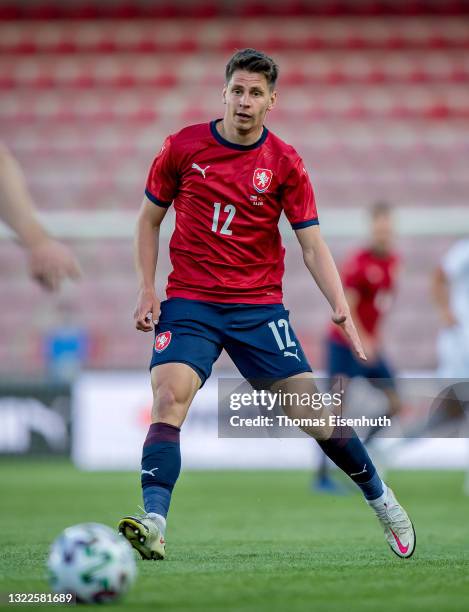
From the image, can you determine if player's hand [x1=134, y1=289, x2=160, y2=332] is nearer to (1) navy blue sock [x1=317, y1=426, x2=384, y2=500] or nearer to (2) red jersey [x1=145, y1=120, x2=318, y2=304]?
(2) red jersey [x1=145, y1=120, x2=318, y2=304]

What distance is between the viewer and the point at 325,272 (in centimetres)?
545

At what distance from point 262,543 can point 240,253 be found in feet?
5.03

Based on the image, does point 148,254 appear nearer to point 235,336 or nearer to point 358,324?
point 235,336

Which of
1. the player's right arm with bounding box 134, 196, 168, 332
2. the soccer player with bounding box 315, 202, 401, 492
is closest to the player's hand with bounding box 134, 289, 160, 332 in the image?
the player's right arm with bounding box 134, 196, 168, 332

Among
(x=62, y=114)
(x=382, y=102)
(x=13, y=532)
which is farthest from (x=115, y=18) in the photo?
(x=13, y=532)

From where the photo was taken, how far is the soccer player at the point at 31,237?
349cm

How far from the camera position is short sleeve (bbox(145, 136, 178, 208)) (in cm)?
547

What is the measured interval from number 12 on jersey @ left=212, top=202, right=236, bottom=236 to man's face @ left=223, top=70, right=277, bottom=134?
1.12 ft

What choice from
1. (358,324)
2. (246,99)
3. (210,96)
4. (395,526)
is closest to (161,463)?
(395,526)

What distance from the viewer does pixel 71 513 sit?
795 cm

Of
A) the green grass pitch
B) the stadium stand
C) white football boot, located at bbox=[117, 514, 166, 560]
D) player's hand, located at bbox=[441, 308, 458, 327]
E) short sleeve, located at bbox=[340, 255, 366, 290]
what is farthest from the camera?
the stadium stand

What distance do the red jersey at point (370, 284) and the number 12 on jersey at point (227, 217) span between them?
4.49 metres

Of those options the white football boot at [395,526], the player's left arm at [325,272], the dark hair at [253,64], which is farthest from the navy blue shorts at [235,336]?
the dark hair at [253,64]

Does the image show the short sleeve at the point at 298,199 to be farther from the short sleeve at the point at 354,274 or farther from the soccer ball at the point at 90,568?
the short sleeve at the point at 354,274
